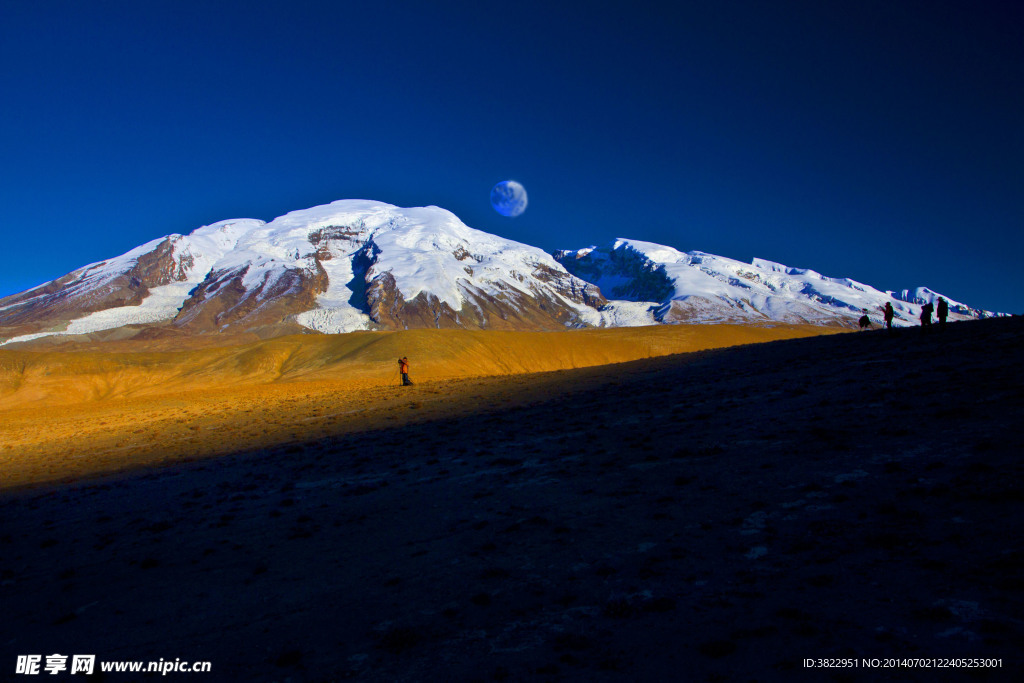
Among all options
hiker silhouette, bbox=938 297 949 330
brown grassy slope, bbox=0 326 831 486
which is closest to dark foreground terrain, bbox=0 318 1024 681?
brown grassy slope, bbox=0 326 831 486

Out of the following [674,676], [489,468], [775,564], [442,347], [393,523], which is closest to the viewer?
[674,676]

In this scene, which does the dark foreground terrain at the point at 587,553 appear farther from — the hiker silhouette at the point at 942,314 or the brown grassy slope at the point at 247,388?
the hiker silhouette at the point at 942,314

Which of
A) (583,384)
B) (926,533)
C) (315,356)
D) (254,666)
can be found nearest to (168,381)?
(315,356)

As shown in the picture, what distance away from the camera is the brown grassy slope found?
2320 centimetres

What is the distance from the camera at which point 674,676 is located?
491 cm

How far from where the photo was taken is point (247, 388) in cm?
4388

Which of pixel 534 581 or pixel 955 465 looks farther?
pixel 955 465

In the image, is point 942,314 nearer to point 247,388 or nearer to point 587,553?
point 587,553

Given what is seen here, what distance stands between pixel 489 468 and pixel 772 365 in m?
16.3

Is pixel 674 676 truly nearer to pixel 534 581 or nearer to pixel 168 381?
pixel 534 581

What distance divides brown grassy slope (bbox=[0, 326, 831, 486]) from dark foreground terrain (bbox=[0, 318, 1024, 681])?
24.4 feet

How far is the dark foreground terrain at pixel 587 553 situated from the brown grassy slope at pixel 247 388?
293 inches

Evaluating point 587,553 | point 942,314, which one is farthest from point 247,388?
point 942,314

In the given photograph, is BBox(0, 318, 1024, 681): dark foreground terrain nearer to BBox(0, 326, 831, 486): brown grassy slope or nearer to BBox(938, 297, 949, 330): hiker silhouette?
BBox(0, 326, 831, 486): brown grassy slope
